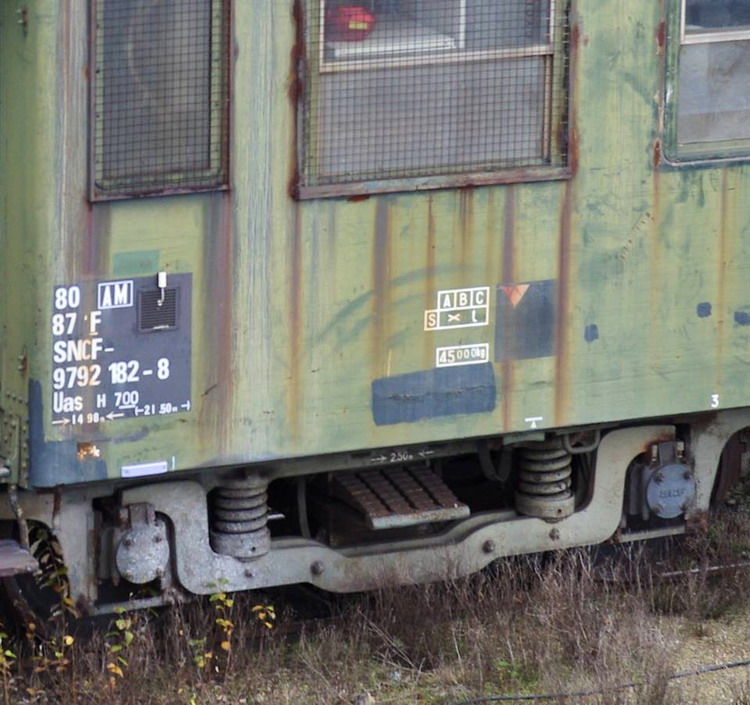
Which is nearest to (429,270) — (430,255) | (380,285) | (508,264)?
(430,255)

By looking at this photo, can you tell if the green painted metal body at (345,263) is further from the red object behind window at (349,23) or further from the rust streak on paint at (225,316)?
the red object behind window at (349,23)

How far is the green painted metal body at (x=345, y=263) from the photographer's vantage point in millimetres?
6977

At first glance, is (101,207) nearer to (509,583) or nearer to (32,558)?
(32,558)

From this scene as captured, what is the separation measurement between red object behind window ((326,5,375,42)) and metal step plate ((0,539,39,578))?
2261 millimetres

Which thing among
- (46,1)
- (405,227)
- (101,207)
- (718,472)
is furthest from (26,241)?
(718,472)

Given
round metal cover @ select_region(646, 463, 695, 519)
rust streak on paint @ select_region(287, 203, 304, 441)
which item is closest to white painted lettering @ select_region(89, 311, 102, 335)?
rust streak on paint @ select_region(287, 203, 304, 441)

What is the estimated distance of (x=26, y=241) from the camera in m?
6.99

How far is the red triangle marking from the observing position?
768 centimetres

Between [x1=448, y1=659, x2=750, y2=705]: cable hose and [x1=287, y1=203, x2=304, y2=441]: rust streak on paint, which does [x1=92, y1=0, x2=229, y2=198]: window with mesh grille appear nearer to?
[x1=287, y1=203, x2=304, y2=441]: rust streak on paint

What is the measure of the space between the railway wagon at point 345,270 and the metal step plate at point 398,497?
19 mm

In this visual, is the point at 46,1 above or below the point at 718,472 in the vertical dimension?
above

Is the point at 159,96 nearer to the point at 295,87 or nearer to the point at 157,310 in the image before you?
the point at 295,87

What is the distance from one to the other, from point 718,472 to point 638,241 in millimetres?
1801

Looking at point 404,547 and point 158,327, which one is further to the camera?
point 404,547
